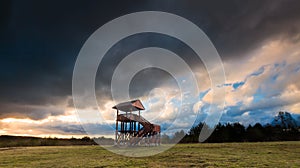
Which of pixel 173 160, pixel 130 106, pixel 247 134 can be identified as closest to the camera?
pixel 173 160

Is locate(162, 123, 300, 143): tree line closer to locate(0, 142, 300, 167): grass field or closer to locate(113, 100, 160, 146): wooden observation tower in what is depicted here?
locate(113, 100, 160, 146): wooden observation tower

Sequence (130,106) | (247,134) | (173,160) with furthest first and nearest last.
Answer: (247,134)
(130,106)
(173,160)

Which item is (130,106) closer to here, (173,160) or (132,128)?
(132,128)

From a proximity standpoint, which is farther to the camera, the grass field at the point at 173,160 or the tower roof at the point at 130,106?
the tower roof at the point at 130,106

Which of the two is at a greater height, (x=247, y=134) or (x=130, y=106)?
(x=130, y=106)

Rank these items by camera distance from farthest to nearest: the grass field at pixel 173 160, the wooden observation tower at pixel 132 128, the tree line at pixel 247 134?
the tree line at pixel 247 134 → the wooden observation tower at pixel 132 128 → the grass field at pixel 173 160

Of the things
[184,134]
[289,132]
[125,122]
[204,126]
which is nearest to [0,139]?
[125,122]

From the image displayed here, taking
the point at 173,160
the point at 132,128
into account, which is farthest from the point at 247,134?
the point at 173,160

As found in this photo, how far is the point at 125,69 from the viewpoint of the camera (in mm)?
22891

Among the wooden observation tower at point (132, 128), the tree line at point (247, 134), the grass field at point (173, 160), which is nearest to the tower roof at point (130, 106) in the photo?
the wooden observation tower at point (132, 128)

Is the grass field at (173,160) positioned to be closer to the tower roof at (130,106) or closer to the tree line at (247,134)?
the tower roof at (130,106)

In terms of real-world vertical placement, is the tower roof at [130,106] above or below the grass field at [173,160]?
above

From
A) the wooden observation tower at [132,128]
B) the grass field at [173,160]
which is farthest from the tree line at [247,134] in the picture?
the grass field at [173,160]

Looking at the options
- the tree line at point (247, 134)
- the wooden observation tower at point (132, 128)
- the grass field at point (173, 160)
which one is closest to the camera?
the grass field at point (173, 160)
